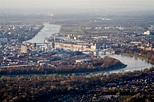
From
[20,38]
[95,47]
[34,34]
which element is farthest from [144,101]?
[34,34]

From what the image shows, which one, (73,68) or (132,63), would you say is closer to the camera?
(73,68)

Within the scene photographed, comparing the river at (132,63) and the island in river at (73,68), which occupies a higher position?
the island in river at (73,68)

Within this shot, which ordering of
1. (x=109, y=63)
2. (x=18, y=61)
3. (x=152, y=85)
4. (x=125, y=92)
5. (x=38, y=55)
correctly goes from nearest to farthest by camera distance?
1. (x=125, y=92)
2. (x=152, y=85)
3. (x=109, y=63)
4. (x=18, y=61)
5. (x=38, y=55)

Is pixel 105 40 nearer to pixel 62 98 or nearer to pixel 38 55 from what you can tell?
pixel 38 55

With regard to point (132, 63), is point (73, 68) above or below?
above

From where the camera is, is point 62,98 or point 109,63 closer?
point 62,98

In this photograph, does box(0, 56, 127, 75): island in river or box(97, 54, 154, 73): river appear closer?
box(0, 56, 127, 75): island in river

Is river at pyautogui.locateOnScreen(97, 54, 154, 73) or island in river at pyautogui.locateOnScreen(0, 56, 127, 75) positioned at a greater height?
island in river at pyautogui.locateOnScreen(0, 56, 127, 75)

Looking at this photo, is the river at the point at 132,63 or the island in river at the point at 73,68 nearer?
the island in river at the point at 73,68
